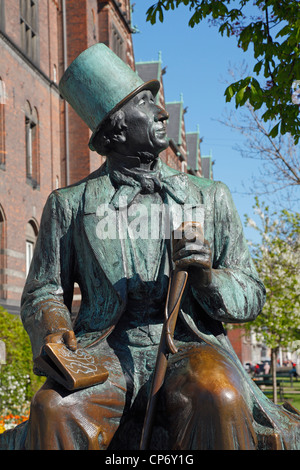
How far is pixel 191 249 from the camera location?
113 inches

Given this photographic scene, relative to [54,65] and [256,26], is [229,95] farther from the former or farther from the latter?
[54,65]

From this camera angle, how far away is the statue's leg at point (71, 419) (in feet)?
8.76

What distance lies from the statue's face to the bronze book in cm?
107

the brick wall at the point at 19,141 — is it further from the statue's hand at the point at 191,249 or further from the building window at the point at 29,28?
the statue's hand at the point at 191,249

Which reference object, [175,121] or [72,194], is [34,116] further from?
[175,121]

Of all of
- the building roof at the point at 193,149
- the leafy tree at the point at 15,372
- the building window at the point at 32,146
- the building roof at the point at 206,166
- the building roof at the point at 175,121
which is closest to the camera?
the leafy tree at the point at 15,372

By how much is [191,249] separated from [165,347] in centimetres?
40

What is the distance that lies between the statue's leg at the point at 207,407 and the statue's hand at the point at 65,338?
1.34 feet

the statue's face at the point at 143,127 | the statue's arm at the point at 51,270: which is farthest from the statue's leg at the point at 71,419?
the statue's face at the point at 143,127

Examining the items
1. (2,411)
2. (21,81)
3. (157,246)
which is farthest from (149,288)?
Answer: (21,81)

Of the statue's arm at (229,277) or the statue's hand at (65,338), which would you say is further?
the statue's arm at (229,277)

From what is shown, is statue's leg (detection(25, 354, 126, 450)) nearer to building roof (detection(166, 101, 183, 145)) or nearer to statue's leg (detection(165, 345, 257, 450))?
statue's leg (detection(165, 345, 257, 450))

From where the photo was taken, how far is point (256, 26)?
7.41 metres

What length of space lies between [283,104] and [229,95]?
687 mm
